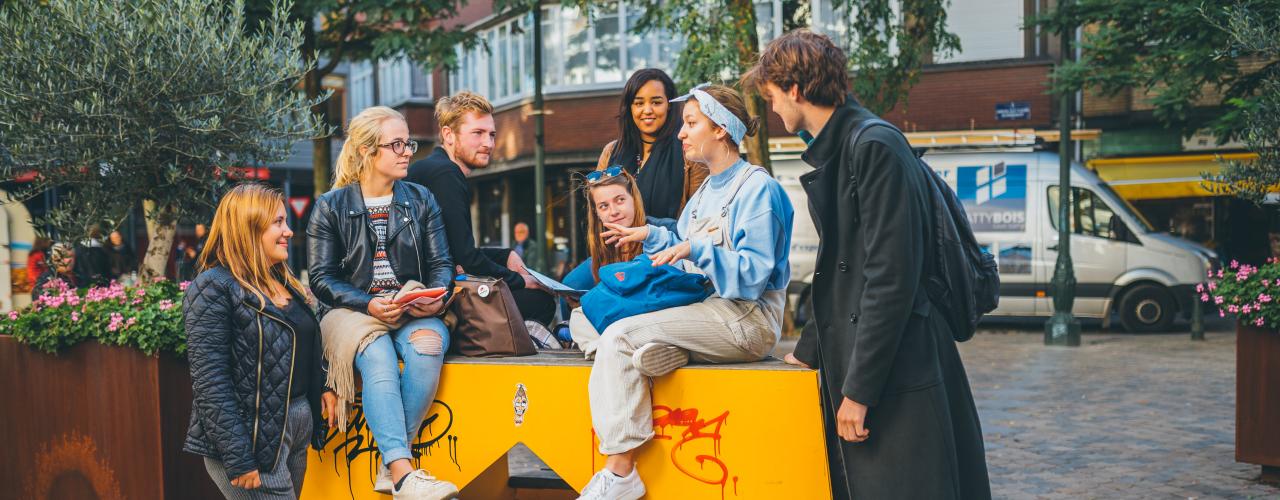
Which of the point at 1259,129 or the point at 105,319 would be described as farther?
the point at 1259,129

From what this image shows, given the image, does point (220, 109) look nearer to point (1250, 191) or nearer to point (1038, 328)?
point (1250, 191)

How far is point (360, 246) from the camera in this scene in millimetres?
4488

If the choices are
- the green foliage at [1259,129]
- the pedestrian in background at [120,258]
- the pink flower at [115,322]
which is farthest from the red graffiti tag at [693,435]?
the pedestrian in background at [120,258]

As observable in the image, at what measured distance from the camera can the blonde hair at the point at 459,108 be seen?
500cm

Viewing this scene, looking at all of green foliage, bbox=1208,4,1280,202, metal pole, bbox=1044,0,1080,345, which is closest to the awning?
metal pole, bbox=1044,0,1080,345

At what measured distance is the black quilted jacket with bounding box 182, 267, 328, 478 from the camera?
396 centimetres

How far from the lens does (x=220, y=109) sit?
5352mm

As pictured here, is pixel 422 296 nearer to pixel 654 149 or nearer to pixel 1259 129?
pixel 654 149

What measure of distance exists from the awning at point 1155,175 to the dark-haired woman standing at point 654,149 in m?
15.4

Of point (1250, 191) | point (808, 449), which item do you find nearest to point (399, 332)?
point (808, 449)

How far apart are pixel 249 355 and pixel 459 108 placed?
5.06 ft

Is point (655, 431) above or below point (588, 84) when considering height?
below

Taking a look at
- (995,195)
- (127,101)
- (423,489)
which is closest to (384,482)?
(423,489)

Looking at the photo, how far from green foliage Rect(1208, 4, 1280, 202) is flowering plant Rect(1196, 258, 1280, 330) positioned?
27.9 inches
